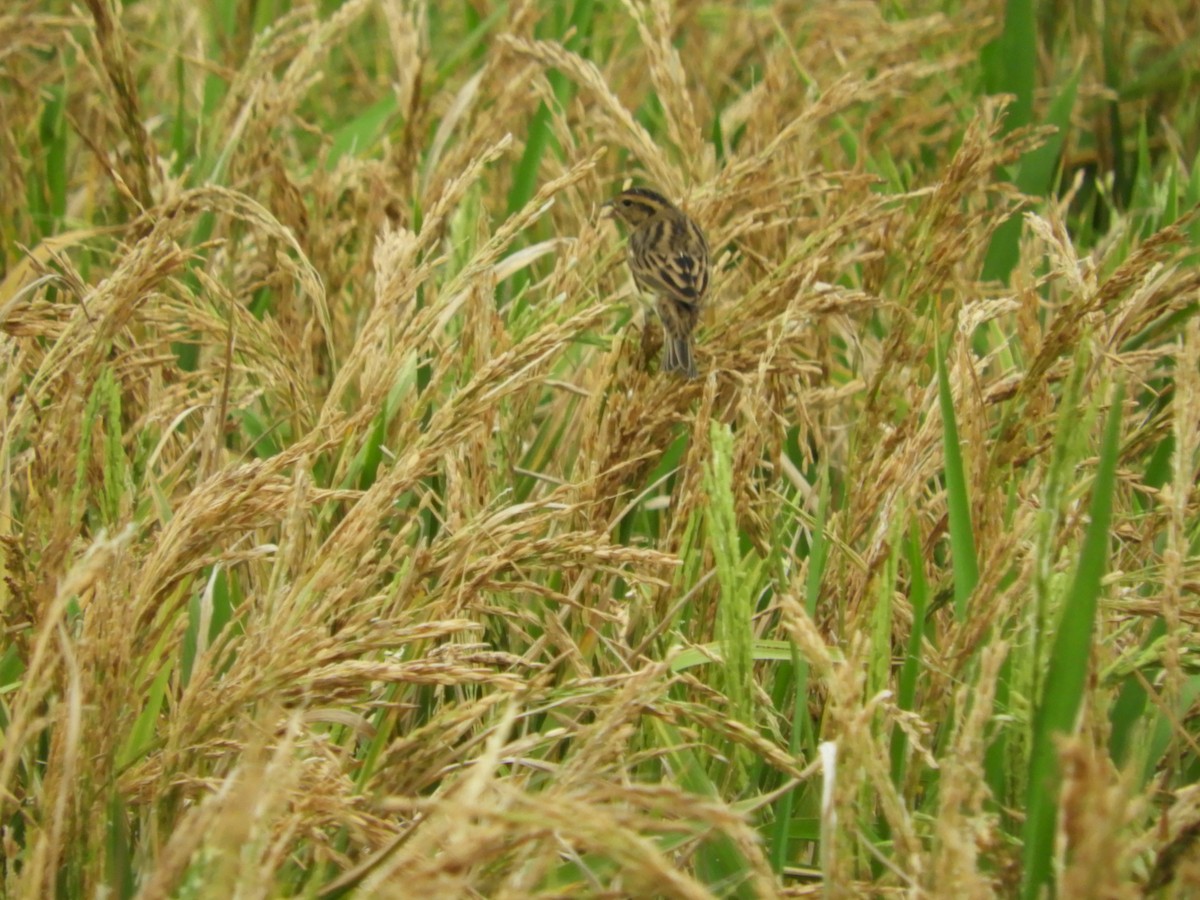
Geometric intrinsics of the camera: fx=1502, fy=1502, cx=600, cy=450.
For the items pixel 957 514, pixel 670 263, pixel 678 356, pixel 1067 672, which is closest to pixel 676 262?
pixel 670 263

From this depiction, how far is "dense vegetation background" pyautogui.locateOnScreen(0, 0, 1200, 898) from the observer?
190 centimetres

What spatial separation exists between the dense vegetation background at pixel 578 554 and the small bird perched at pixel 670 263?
9 centimetres

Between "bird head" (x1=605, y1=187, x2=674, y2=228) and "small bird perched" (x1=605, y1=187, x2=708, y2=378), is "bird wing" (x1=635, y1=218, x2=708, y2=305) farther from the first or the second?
"bird head" (x1=605, y1=187, x2=674, y2=228)

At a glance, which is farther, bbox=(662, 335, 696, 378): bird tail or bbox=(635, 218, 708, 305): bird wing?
bbox=(635, 218, 708, 305): bird wing

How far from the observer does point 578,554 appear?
231 centimetres

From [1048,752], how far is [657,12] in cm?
255

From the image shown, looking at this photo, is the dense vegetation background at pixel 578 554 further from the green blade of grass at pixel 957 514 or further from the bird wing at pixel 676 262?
the bird wing at pixel 676 262

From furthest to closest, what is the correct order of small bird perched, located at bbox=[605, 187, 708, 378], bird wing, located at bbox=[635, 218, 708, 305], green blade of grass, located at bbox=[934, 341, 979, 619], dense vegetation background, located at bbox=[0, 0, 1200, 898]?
bird wing, located at bbox=[635, 218, 708, 305]
small bird perched, located at bbox=[605, 187, 708, 378]
green blade of grass, located at bbox=[934, 341, 979, 619]
dense vegetation background, located at bbox=[0, 0, 1200, 898]

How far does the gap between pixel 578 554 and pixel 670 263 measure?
182cm

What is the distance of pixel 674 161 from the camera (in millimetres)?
5016

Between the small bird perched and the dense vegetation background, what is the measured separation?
0.09 meters

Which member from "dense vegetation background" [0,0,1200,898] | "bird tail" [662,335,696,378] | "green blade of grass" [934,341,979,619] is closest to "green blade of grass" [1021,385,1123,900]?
"dense vegetation background" [0,0,1200,898]

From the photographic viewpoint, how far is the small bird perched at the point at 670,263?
3.34 metres

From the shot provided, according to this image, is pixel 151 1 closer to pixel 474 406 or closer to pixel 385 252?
pixel 385 252
